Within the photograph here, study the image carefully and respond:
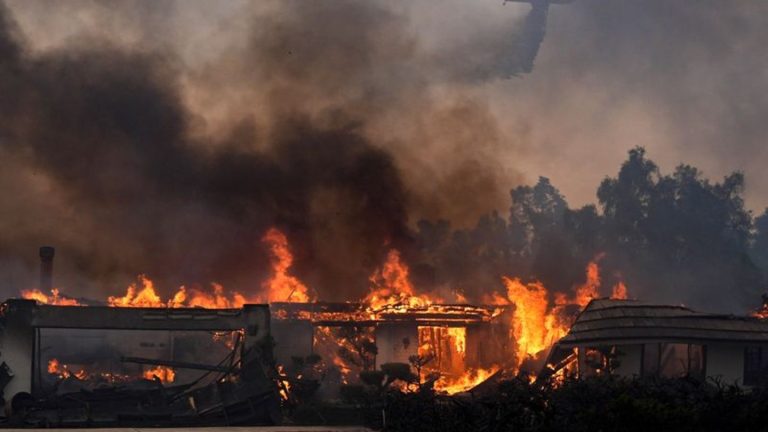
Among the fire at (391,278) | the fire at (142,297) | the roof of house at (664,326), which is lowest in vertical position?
the roof of house at (664,326)

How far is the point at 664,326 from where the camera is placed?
32.8 metres

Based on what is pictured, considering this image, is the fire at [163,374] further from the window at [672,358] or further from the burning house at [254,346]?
the window at [672,358]

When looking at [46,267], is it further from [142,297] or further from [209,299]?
[209,299]

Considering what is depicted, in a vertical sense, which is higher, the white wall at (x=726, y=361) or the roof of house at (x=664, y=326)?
the roof of house at (x=664, y=326)

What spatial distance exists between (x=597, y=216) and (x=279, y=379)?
224ft

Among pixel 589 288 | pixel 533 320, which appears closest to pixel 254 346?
pixel 533 320

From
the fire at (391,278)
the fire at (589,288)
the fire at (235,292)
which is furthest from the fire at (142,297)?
the fire at (589,288)

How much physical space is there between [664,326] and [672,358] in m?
2.75

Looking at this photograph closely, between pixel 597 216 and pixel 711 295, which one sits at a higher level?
pixel 597 216

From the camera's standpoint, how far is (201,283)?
2751 inches

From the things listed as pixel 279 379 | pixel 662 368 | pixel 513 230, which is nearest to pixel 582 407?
pixel 662 368

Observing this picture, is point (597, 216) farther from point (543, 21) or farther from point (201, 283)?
point (201, 283)

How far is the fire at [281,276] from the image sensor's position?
68.4 metres

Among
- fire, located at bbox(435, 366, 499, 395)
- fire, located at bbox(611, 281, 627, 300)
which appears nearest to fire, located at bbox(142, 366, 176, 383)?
fire, located at bbox(435, 366, 499, 395)
